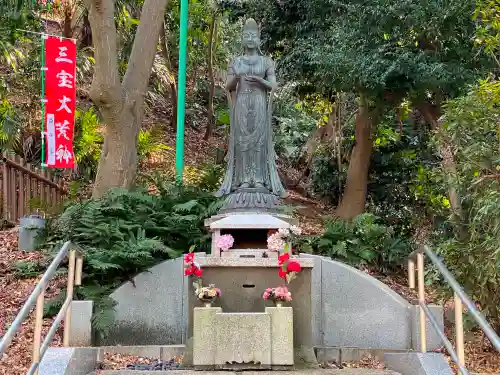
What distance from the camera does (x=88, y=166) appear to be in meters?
16.4

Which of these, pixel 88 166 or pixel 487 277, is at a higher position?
pixel 88 166

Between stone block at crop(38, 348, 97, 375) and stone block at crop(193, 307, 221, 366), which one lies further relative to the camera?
stone block at crop(193, 307, 221, 366)

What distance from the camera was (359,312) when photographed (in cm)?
816

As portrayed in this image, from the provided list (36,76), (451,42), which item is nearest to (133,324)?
(451,42)

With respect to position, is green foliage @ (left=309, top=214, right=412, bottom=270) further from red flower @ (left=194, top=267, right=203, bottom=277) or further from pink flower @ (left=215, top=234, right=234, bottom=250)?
red flower @ (left=194, top=267, right=203, bottom=277)

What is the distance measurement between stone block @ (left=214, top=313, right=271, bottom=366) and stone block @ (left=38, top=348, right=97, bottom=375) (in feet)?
3.26

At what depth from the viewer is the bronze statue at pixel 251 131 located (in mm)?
8617

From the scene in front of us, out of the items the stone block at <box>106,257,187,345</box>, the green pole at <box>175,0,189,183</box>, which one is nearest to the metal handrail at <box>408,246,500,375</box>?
the stone block at <box>106,257,187,345</box>

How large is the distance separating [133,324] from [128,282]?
472 mm

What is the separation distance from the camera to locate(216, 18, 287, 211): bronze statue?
8617mm

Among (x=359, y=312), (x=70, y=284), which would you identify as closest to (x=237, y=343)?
(x=70, y=284)

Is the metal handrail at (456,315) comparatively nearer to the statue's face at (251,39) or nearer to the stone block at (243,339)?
the stone block at (243,339)

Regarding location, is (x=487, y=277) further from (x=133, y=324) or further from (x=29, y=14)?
(x=29, y=14)

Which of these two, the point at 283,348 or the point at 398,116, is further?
the point at 398,116
